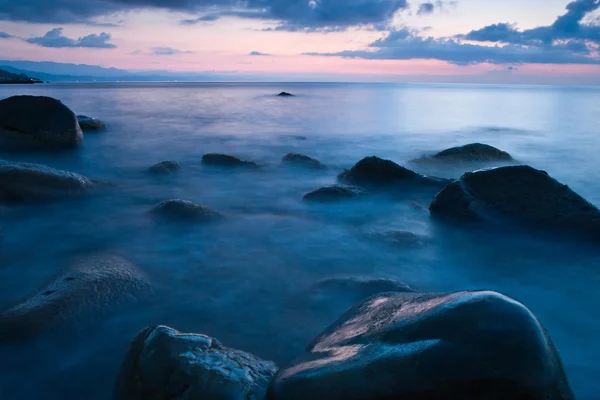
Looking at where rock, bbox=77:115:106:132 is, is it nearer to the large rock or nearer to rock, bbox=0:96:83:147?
rock, bbox=0:96:83:147

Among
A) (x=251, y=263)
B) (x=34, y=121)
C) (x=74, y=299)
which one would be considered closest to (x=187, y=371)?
(x=74, y=299)

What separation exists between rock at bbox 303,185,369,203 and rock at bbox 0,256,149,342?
380 cm

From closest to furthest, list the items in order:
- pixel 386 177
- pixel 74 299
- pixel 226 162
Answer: pixel 74 299 → pixel 386 177 → pixel 226 162

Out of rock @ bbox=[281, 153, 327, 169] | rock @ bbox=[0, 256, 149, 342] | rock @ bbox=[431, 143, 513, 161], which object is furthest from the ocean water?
rock @ bbox=[431, 143, 513, 161]

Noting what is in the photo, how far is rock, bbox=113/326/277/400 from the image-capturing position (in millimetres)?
2479

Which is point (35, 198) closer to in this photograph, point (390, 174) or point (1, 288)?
point (1, 288)

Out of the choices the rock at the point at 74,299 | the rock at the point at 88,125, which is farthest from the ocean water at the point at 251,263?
the rock at the point at 88,125

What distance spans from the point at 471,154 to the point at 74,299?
9.97m

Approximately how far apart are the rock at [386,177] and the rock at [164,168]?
3.97 meters

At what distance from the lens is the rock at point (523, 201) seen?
5840 millimetres

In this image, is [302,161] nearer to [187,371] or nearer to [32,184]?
[32,184]

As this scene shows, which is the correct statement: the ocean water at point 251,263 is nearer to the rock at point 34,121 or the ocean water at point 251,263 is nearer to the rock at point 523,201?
the rock at point 523,201

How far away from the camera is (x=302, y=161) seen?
35.9 ft

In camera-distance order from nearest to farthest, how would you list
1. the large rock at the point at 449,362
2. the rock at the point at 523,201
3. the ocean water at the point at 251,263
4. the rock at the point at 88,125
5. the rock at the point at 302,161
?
the large rock at the point at 449,362
the ocean water at the point at 251,263
the rock at the point at 523,201
the rock at the point at 302,161
the rock at the point at 88,125
